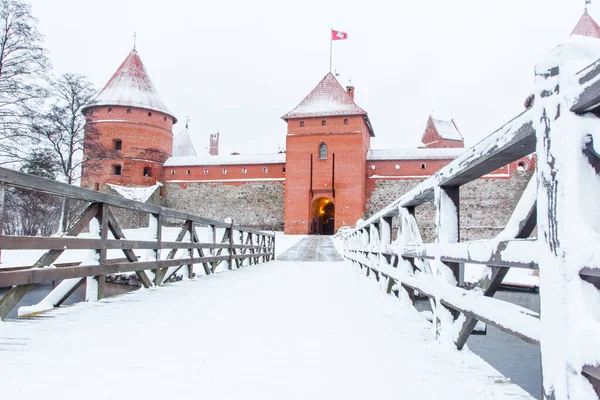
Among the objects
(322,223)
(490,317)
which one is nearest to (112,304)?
(490,317)

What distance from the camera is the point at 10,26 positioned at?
15.8 m

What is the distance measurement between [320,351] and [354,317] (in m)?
1.07

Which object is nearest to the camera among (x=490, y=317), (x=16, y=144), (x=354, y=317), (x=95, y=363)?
(x=490, y=317)

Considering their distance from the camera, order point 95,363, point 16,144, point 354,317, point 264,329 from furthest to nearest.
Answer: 1. point 16,144
2. point 354,317
3. point 264,329
4. point 95,363

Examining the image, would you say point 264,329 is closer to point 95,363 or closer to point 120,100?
point 95,363

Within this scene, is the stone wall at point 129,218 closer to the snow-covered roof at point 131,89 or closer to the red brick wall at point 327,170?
the snow-covered roof at point 131,89

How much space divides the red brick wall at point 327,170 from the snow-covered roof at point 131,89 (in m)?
11.1

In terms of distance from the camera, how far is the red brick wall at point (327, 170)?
99.8 feet

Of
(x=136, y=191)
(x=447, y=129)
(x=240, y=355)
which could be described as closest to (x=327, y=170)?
(x=136, y=191)

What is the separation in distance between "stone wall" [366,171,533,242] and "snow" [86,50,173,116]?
1751cm

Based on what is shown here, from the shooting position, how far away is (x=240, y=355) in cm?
212

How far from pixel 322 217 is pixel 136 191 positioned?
44.8 feet

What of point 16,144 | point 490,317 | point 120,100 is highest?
point 120,100

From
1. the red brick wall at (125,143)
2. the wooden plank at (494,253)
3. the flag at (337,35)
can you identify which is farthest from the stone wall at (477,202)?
the wooden plank at (494,253)
